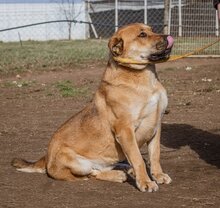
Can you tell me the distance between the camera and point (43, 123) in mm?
8734

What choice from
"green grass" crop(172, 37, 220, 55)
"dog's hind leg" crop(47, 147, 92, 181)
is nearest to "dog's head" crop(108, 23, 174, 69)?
"dog's hind leg" crop(47, 147, 92, 181)

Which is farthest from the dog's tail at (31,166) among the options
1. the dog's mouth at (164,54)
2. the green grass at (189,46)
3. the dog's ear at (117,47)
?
the green grass at (189,46)

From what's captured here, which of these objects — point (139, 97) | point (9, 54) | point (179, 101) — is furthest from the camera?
point (9, 54)

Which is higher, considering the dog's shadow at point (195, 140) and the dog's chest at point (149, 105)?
Answer: the dog's chest at point (149, 105)

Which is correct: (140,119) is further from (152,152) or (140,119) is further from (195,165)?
(195,165)

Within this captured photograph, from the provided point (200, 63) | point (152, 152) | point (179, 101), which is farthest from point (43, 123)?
point (200, 63)

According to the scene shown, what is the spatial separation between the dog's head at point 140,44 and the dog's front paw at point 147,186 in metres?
1.05

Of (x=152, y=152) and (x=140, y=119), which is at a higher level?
(x=140, y=119)

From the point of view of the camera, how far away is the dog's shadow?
6.71 meters

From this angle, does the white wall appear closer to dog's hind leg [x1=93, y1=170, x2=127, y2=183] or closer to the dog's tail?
Result: the dog's tail

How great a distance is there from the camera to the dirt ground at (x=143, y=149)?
16.6ft

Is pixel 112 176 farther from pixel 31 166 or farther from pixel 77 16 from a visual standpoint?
pixel 77 16

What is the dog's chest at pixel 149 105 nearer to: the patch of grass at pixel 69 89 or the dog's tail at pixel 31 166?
the dog's tail at pixel 31 166

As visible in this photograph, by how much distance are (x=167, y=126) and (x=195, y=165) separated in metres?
2.13
